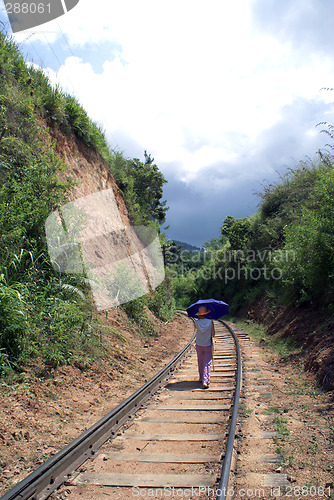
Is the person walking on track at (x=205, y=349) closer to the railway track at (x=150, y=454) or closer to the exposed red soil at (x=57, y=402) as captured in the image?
the railway track at (x=150, y=454)

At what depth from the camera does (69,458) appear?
404 cm

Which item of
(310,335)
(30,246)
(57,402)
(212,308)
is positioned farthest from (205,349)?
(30,246)

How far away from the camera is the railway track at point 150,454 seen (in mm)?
3527

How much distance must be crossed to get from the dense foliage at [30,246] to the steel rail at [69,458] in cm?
182

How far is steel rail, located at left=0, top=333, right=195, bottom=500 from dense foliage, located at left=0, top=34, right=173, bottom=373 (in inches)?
71.6

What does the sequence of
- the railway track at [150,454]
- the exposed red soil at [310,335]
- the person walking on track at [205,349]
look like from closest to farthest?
the railway track at [150,454], the person walking on track at [205,349], the exposed red soil at [310,335]

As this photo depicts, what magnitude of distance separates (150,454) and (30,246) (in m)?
5.61

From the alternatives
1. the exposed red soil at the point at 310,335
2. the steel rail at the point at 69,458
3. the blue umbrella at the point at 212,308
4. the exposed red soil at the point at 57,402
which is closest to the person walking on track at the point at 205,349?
the blue umbrella at the point at 212,308

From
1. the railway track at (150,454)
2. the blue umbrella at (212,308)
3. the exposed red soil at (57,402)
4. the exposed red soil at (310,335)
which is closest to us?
the railway track at (150,454)

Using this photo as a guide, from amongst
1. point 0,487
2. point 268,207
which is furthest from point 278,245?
point 0,487

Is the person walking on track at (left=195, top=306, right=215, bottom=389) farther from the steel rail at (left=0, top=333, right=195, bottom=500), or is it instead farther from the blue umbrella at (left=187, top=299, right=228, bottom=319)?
the steel rail at (left=0, top=333, right=195, bottom=500)

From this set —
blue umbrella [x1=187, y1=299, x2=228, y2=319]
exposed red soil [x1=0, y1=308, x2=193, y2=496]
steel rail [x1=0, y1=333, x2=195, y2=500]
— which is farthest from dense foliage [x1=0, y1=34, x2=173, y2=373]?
blue umbrella [x1=187, y1=299, x2=228, y2=319]

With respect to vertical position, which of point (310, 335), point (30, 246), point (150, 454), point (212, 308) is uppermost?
point (30, 246)

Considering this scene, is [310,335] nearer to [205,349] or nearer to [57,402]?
[205,349]
